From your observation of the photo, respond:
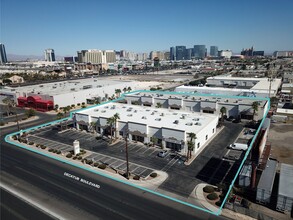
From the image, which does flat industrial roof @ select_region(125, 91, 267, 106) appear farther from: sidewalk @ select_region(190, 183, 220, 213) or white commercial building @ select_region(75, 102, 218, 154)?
sidewalk @ select_region(190, 183, 220, 213)

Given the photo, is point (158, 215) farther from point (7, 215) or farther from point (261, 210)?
point (7, 215)

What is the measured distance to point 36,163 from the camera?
162 feet

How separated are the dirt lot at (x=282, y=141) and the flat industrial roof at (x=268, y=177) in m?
9.25

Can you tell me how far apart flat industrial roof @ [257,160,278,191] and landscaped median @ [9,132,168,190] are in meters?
17.0

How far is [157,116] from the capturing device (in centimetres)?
6825

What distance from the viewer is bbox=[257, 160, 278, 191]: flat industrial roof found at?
3397 cm

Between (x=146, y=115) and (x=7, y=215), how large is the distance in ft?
148

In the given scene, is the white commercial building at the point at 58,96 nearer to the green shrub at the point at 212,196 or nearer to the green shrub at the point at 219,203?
the green shrub at the point at 212,196

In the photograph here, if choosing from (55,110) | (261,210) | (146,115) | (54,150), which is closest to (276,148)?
(261,210)

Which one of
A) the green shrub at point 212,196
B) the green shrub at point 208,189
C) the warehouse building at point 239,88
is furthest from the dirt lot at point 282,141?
the warehouse building at point 239,88

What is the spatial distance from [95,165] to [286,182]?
120 ft

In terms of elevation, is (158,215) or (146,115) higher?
(146,115)

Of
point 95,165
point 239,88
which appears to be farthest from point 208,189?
point 239,88

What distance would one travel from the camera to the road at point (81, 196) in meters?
32.4
